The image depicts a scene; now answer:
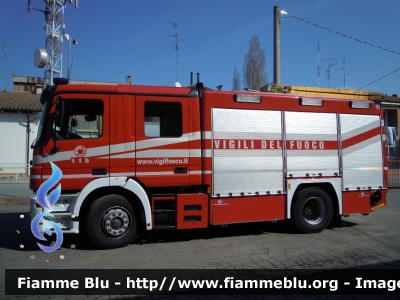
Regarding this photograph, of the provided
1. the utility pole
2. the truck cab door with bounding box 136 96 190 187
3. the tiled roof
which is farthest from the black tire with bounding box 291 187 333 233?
the tiled roof

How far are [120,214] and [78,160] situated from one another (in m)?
1.28

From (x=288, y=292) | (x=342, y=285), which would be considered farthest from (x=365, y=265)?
(x=288, y=292)

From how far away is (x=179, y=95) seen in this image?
23.2ft

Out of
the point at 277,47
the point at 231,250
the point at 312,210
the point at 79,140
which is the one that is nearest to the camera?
the point at 79,140

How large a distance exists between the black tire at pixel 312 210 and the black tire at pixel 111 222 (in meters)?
3.63

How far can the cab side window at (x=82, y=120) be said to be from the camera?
6.52 m

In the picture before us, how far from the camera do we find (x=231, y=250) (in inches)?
262

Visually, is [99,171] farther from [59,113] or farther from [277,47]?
[277,47]

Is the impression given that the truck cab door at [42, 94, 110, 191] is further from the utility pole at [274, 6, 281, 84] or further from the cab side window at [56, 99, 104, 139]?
the utility pole at [274, 6, 281, 84]

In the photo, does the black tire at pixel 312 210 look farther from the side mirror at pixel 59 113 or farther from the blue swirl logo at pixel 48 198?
the side mirror at pixel 59 113

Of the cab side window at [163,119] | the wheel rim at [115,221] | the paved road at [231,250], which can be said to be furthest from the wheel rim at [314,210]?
the wheel rim at [115,221]

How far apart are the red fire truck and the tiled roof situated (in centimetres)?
1675

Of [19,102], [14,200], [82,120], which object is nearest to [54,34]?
[19,102]

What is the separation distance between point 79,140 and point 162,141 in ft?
5.11
